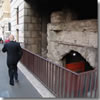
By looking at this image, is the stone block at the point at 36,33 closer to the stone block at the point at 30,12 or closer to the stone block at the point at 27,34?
the stone block at the point at 27,34

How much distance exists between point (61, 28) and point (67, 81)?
153 inches

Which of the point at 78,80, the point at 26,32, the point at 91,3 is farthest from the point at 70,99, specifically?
the point at 26,32

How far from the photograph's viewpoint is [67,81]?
3.61 m

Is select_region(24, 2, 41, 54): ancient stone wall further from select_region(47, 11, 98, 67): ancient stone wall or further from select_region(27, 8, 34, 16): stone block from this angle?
select_region(47, 11, 98, 67): ancient stone wall

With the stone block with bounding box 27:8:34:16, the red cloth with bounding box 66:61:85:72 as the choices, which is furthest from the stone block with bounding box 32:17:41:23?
the red cloth with bounding box 66:61:85:72

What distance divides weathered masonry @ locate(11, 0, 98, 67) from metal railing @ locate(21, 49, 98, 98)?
1671 mm

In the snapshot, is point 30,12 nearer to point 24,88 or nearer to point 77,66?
point 77,66

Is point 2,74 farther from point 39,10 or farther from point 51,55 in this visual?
point 39,10

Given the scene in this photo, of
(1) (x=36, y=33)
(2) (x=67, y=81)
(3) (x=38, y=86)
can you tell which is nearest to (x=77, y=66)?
(3) (x=38, y=86)

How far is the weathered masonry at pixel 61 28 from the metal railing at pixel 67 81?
1671 mm

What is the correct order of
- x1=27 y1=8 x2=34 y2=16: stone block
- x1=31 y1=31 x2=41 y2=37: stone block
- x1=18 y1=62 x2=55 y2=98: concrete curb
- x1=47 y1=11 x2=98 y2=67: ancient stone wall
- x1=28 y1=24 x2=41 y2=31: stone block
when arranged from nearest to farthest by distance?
x1=18 y1=62 x2=55 y2=98: concrete curb, x1=47 y1=11 x2=98 y2=67: ancient stone wall, x1=27 y1=8 x2=34 y2=16: stone block, x1=28 y1=24 x2=41 y2=31: stone block, x1=31 y1=31 x2=41 y2=37: stone block

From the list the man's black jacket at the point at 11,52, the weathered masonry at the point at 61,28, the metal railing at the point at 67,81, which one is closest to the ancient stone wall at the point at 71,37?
the weathered masonry at the point at 61,28

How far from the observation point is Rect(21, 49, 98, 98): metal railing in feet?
11.0

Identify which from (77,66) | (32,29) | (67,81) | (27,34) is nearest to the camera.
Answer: (67,81)
